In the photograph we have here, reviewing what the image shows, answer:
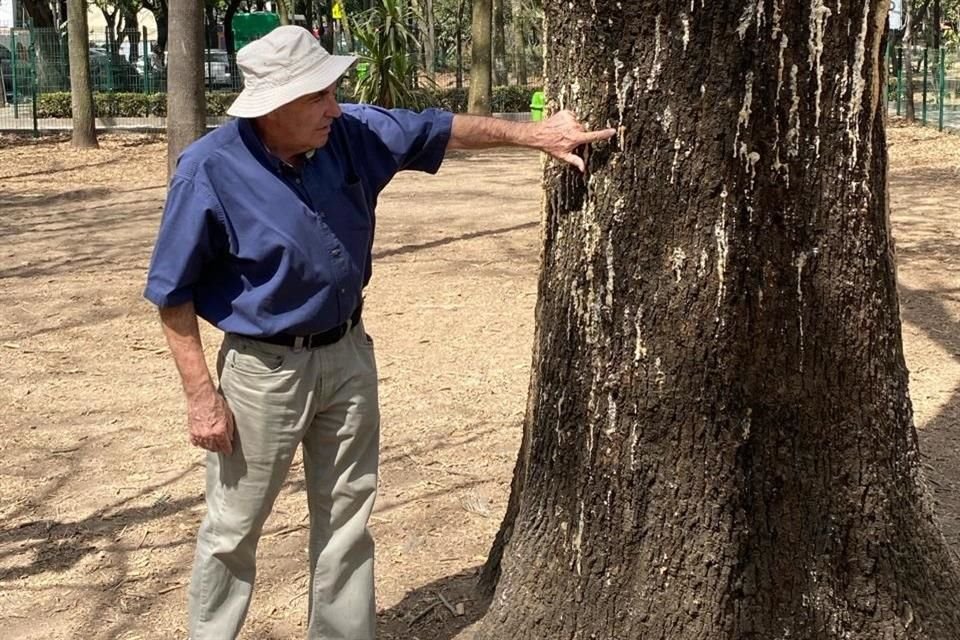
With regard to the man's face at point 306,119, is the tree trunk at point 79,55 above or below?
above

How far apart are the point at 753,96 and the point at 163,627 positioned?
7.83ft

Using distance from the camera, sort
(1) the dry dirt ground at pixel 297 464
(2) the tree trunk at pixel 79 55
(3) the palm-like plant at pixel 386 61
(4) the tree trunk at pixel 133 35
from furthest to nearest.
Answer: (4) the tree trunk at pixel 133 35 < (3) the palm-like plant at pixel 386 61 < (2) the tree trunk at pixel 79 55 < (1) the dry dirt ground at pixel 297 464

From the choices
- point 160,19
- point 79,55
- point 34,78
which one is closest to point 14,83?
point 34,78

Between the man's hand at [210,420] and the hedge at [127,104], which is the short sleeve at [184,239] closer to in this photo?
the man's hand at [210,420]

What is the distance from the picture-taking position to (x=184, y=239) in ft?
9.54

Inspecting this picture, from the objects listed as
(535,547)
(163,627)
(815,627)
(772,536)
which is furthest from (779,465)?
(163,627)

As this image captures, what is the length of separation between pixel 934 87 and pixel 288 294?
81.0 feet

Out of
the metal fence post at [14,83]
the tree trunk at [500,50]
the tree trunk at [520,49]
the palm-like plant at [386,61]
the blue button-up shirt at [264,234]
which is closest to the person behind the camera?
the blue button-up shirt at [264,234]

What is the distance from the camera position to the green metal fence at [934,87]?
23.2 meters

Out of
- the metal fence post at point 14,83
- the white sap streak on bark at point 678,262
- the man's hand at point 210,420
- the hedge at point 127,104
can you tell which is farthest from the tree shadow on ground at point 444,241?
the metal fence post at point 14,83

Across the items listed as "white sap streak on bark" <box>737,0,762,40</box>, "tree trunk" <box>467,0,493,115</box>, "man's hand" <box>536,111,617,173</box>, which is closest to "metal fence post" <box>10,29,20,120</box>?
"tree trunk" <box>467,0,493,115</box>

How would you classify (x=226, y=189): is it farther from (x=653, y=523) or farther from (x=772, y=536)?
(x=772, y=536)

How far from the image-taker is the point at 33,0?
29562 millimetres

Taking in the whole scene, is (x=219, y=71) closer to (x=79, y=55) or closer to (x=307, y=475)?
(x=79, y=55)
